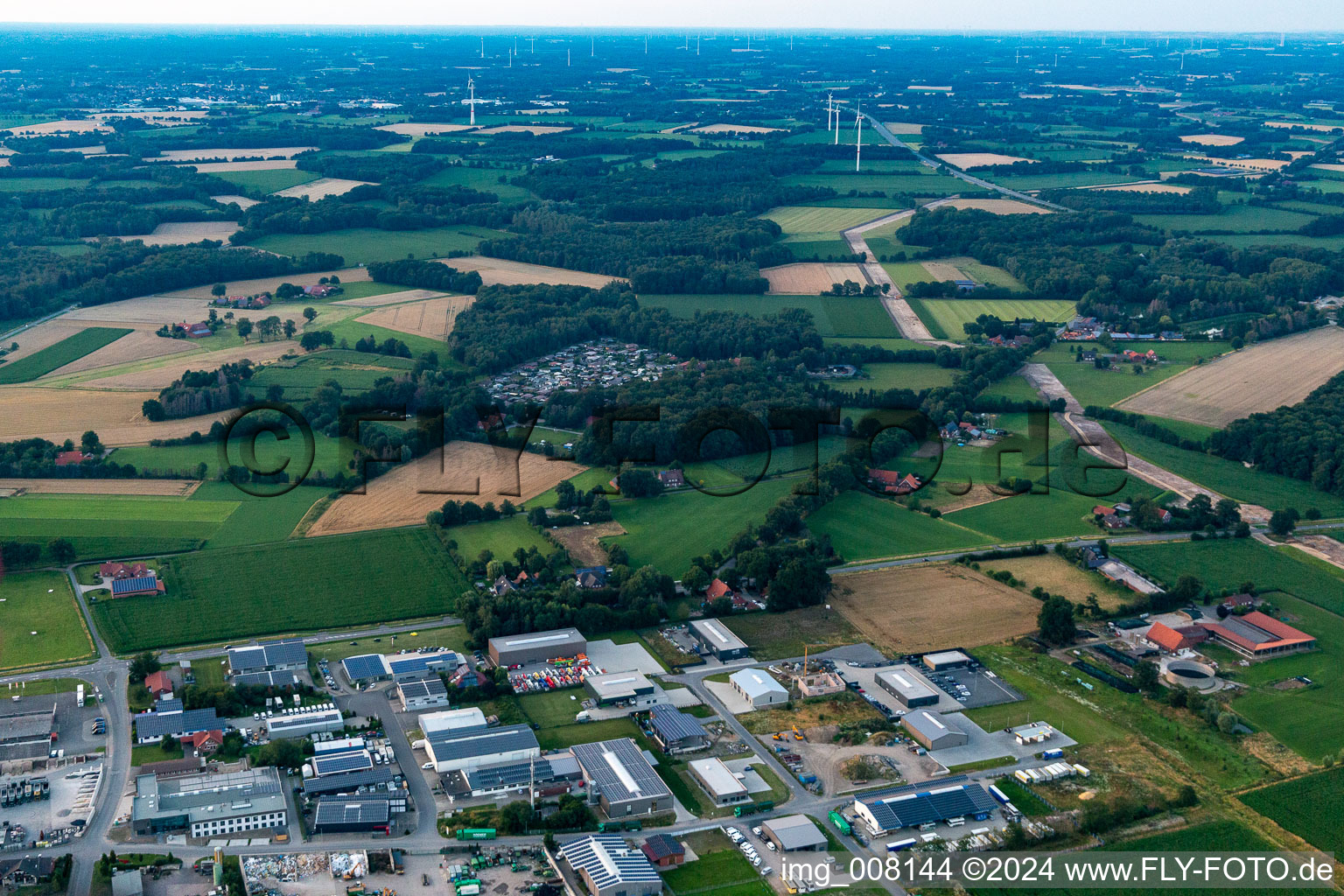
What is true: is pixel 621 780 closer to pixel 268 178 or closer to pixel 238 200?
pixel 238 200

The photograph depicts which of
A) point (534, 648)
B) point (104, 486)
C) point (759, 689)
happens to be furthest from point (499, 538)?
point (104, 486)

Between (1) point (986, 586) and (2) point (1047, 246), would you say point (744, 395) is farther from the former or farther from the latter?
(2) point (1047, 246)

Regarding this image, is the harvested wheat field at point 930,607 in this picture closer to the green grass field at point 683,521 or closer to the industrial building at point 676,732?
the green grass field at point 683,521

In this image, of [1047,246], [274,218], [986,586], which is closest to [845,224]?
[1047,246]

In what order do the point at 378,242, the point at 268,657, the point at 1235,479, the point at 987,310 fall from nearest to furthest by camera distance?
1. the point at 268,657
2. the point at 1235,479
3. the point at 987,310
4. the point at 378,242

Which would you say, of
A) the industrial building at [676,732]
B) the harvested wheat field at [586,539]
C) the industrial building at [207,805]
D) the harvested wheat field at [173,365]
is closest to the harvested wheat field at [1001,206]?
the harvested wheat field at [173,365]

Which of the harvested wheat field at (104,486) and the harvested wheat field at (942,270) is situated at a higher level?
the harvested wheat field at (942,270)

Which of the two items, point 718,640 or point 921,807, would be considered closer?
Answer: point 921,807
